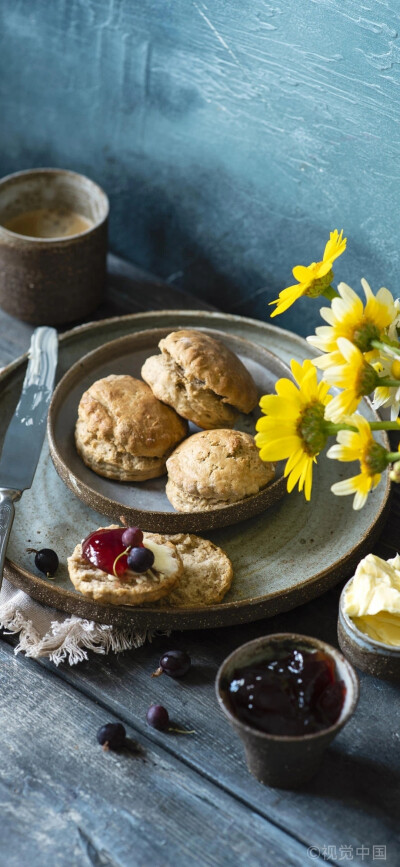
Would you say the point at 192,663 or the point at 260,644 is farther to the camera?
the point at 192,663

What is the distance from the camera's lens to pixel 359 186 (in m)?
1.66

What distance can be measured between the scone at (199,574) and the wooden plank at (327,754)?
7cm

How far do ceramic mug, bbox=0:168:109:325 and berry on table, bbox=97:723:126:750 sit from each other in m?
1.02

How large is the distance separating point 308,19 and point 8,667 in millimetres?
1221

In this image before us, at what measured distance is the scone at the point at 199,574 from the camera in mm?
1314

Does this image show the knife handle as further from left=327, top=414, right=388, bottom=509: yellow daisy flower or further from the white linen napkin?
left=327, top=414, right=388, bottom=509: yellow daisy flower

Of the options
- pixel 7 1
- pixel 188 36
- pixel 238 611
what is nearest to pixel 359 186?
pixel 188 36

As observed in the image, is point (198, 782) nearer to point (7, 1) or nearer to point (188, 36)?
point (188, 36)

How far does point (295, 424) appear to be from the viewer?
3.74 feet

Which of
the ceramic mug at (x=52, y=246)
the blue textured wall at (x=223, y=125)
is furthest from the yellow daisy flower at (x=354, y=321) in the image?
the ceramic mug at (x=52, y=246)

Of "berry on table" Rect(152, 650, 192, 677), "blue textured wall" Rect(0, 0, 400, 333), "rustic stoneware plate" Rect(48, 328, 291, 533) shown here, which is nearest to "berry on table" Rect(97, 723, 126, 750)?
"berry on table" Rect(152, 650, 192, 677)

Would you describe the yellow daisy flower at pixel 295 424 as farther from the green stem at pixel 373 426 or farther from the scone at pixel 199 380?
the scone at pixel 199 380

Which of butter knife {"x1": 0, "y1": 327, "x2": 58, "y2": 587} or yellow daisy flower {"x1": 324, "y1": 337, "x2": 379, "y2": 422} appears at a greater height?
yellow daisy flower {"x1": 324, "y1": 337, "x2": 379, "y2": 422}

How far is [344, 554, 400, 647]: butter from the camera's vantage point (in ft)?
3.94
